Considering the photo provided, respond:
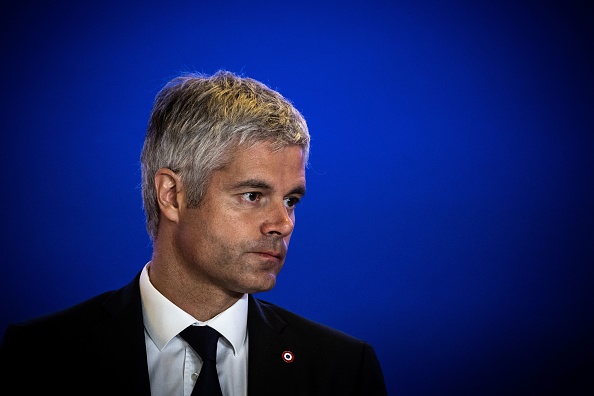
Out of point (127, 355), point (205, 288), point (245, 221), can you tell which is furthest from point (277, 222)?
point (127, 355)

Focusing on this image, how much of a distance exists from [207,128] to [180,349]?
2.07 ft

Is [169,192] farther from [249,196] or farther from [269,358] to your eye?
[269,358]

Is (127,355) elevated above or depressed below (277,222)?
below

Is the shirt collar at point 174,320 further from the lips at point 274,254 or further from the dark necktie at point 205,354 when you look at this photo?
the lips at point 274,254

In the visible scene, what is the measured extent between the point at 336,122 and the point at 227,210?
112cm

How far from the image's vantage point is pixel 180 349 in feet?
7.58

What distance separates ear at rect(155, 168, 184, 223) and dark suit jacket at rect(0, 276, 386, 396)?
0.81ft

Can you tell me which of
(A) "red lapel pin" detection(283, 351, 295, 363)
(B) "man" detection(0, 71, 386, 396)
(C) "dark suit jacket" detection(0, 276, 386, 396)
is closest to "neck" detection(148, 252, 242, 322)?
(B) "man" detection(0, 71, 386, 396)

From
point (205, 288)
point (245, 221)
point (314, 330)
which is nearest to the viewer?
point (245, 221)

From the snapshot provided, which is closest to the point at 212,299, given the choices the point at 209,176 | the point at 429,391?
the point at 209,176

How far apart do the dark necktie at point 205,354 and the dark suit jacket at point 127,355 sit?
0.39 feet

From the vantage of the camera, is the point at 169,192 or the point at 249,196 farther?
the point at 169,192

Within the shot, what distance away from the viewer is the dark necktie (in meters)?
2.19

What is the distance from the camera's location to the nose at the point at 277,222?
2.21m
